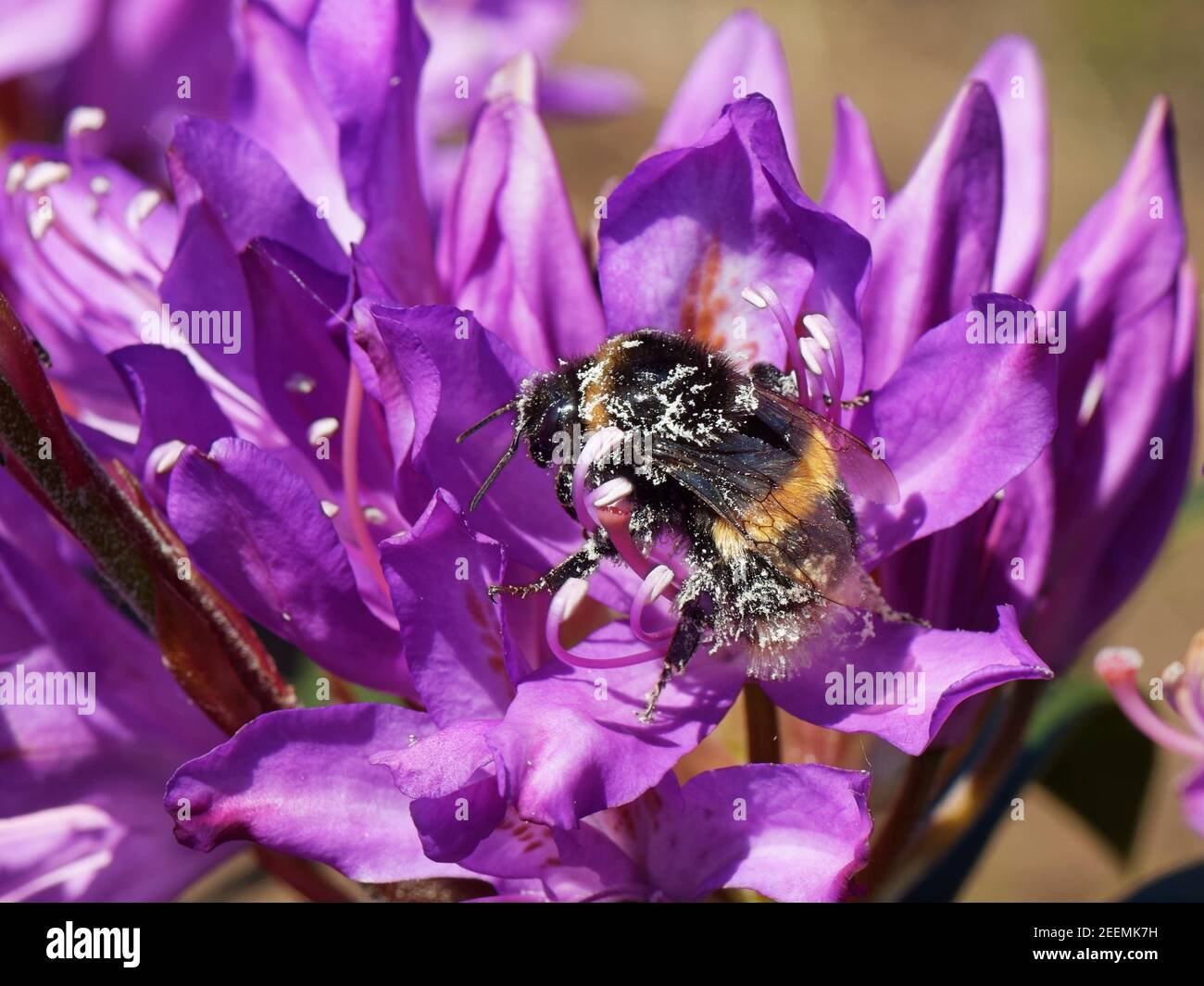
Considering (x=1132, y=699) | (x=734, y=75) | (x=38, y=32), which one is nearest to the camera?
(x=1132, y=699)

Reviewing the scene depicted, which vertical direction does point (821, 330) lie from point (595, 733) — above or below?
above

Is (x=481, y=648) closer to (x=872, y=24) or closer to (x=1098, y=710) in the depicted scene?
(x=1098, y=710)

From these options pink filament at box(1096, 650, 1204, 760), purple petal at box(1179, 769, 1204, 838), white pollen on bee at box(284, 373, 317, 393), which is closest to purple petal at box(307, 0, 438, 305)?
white pollen on bee at box(284, 373, 317, 393)

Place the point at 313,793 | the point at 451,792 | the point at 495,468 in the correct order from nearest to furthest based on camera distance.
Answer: the point at 451,792, the point at 313,793, the point at 495,468

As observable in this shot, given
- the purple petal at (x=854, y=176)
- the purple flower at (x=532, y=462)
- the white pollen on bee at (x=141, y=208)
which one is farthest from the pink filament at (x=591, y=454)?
the white pollen on bee at (x=141, y=208)

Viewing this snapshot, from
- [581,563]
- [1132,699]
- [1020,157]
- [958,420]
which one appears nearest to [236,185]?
[581,563]

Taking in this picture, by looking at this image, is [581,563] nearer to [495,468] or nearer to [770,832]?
[495,468]

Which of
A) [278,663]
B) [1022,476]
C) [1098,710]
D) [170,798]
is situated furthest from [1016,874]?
[170,798]
